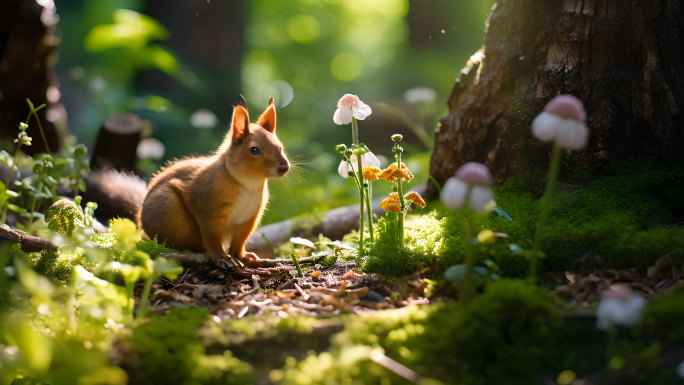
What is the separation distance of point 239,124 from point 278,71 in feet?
28.6

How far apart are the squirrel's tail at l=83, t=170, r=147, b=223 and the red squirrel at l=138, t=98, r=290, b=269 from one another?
128 centimetres

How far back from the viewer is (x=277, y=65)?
11539mm

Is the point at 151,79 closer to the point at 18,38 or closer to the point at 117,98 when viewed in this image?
the point at 117,98

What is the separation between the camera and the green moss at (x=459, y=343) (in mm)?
1588

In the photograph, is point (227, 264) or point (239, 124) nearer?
point (227, 264)

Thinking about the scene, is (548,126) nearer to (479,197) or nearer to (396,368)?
(479,197)

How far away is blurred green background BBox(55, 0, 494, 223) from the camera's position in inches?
293

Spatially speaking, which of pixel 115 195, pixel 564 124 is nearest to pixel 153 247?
pixel 115 195

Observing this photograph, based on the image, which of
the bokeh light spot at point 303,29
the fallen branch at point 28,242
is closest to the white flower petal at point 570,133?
the fallen branch at point 28,242

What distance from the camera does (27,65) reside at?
4.90 metres

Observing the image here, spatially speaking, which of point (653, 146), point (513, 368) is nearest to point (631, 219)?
point (653, 146)

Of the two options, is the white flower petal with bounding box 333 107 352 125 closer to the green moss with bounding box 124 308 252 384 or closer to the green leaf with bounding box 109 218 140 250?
the green leaf with bounding box 109 218 140 250

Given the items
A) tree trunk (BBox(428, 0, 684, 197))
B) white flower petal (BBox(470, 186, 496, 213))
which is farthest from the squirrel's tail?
white flower petal (BBox(470, 186, 496, 213))

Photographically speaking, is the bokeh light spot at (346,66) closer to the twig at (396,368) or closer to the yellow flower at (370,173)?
the yellow flower at (370,173)
